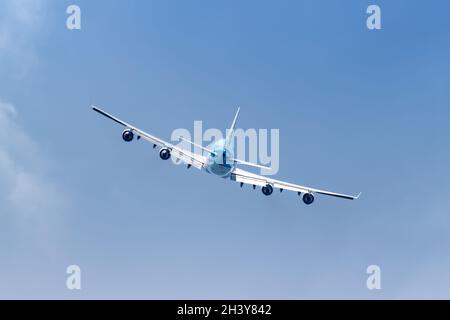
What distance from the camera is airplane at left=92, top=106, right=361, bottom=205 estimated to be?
437 ft

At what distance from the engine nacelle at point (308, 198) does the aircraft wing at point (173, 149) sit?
23.5 meters

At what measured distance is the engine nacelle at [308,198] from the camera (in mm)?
144250

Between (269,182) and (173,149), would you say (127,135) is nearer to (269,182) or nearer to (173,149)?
(173,149)

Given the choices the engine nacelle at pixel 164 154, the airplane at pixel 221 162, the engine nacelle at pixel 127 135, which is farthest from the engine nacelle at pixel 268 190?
the engine nacelle at pixel 127 135

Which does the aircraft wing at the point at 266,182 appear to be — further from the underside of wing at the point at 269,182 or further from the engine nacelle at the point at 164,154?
the engine nacelle at the point at 164,154

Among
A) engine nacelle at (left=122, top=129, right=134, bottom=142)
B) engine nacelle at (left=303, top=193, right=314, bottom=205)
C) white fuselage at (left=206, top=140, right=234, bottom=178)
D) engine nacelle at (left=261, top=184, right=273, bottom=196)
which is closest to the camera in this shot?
white fuselage at (left=206, top=140, right=234, bottom=178)

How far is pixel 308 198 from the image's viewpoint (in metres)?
144

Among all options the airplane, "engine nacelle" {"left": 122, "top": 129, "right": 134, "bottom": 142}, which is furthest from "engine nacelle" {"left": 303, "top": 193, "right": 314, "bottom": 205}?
"engine nacelle" {"left": 122, "top": 129, "right": 134, "bottom": 142}

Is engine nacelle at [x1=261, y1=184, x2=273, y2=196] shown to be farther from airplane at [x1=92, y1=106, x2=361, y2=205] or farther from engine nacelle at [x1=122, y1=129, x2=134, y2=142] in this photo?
engine nacelle at [x1=122, y1=129, x2=134, y2=142]
